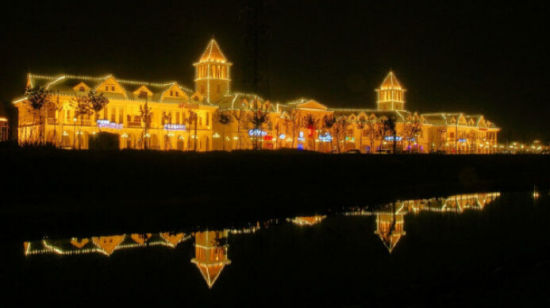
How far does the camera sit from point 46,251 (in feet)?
50.6

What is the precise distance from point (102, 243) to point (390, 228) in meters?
10.0

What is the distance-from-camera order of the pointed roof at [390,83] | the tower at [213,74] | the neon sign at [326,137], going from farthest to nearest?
the pointed roof at [390,83]
the neon sign at [326,137]
the tower at [213,74]

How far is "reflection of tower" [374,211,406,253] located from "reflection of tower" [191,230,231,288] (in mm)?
4829

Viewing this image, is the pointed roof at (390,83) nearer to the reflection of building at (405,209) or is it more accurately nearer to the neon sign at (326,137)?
the neon sign at (326,137)

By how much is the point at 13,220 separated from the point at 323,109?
2579 inches

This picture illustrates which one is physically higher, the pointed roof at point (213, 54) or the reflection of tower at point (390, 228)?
the pointed roof at point (213, 54)

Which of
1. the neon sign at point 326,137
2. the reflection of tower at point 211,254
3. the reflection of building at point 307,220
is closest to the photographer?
the reflection of tower at point 211,254

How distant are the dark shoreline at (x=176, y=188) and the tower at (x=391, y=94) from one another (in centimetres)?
6917

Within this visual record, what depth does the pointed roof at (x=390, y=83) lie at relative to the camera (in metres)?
108

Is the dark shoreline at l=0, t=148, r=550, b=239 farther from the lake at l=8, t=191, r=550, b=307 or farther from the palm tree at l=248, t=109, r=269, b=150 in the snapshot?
the palm tree at l=248, t=109, r=269, b=150

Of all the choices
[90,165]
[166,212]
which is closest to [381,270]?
[166,212]

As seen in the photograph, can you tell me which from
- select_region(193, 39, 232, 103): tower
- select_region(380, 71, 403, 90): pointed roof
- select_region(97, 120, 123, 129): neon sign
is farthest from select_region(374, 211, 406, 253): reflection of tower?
select_region(380, 71, 403, 90): pointed roof

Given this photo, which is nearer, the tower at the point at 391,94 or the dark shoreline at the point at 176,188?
the dark shoreline at the point at 176,188

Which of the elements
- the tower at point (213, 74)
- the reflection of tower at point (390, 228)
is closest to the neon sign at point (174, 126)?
the tower at point (213, 74)
